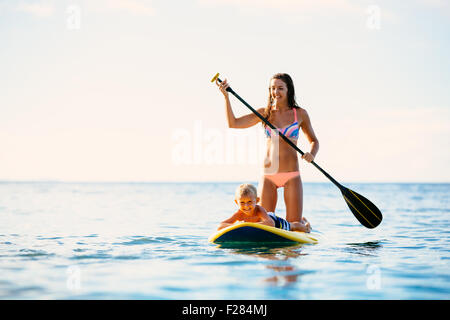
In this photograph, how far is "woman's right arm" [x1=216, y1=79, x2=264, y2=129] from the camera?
647 cm

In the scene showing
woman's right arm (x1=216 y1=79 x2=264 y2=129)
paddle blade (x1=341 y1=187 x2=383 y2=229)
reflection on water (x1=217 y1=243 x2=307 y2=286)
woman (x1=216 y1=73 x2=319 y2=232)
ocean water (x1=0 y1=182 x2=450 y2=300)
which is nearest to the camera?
ocean water (x1=0 y1=182 x2=450 y2=300)

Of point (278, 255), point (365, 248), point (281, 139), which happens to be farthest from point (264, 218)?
point (365, 248)

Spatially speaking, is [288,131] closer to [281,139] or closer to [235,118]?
[281,139]

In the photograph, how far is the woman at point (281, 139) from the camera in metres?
6.57

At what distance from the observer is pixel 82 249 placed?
20.1ft

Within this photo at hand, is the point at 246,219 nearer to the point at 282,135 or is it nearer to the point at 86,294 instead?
the point at 282,135

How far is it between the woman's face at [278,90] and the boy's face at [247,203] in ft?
4.72

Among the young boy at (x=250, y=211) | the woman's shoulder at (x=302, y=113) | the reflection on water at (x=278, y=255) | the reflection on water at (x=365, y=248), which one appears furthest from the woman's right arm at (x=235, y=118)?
the reflection on water at (x=365, y=248)

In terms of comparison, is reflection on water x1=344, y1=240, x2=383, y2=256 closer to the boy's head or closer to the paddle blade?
the paddle blade

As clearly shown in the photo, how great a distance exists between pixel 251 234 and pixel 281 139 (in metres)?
1.40

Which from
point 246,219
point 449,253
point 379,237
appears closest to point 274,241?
point 246,219

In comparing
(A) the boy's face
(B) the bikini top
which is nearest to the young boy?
(A) the boy's face

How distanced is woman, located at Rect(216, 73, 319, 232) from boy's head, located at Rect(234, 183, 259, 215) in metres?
0.58

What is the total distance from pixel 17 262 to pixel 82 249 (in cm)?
110
